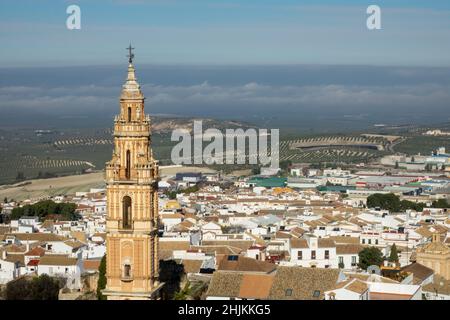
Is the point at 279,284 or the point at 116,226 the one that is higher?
the point at 116,226

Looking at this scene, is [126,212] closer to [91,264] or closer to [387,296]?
[387,296]

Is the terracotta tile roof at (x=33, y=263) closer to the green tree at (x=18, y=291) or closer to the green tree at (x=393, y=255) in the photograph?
the green tree at (x=18, y=291)

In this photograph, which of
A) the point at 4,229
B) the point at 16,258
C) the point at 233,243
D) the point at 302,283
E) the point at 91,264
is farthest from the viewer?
the point at 4,229

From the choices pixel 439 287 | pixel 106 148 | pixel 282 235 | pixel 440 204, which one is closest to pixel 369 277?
pixel 439 287

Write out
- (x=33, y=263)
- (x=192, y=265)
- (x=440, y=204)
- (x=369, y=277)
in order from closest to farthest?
1. (x=369, y=277)
2. (x=192, y=265)
3. (x=33, y=263)
4. (x=440, y=204)

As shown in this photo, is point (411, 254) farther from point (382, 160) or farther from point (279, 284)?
point (382, 160)
